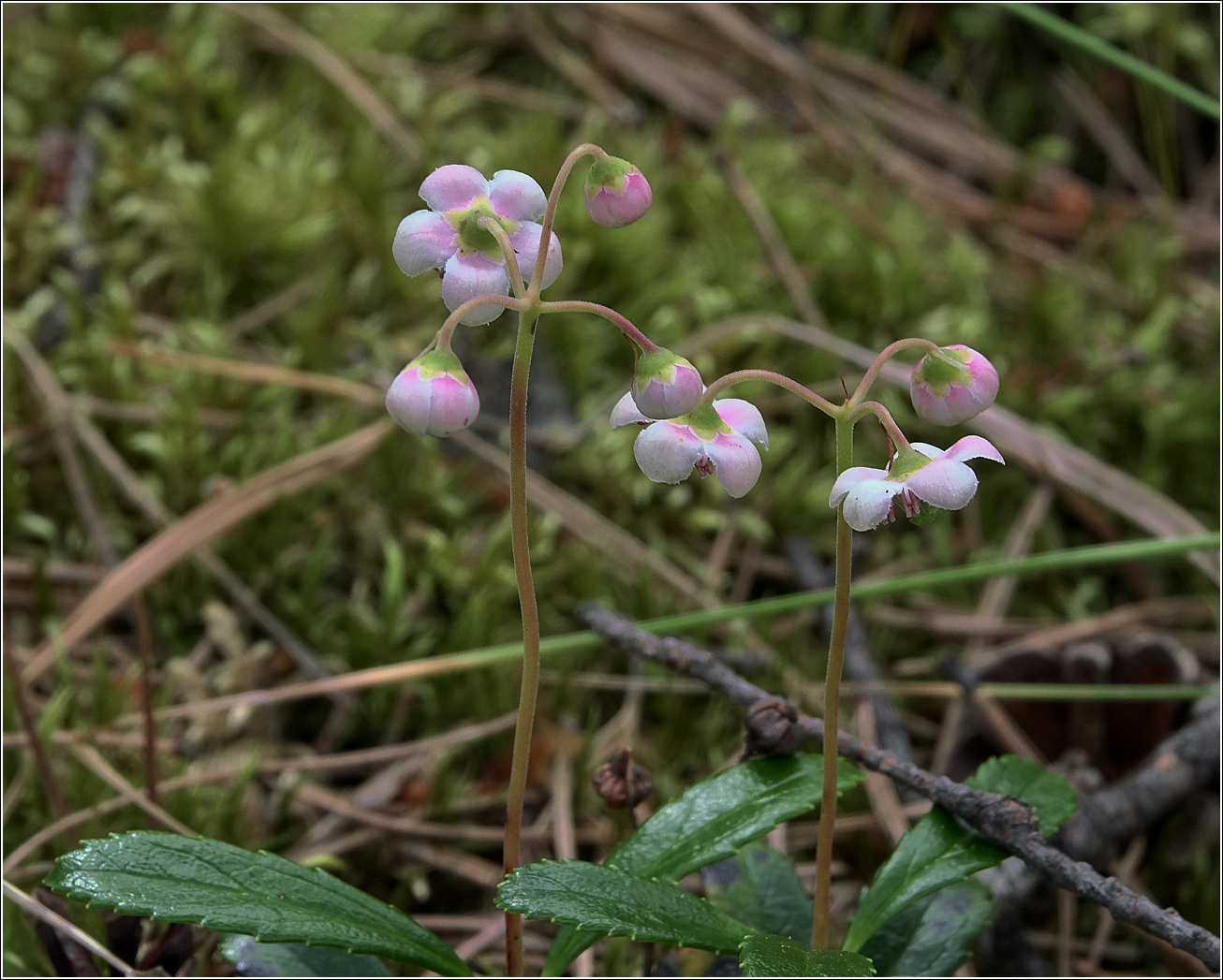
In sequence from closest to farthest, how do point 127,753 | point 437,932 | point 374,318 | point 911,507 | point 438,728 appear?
point 911,507 → point 437,932 → point 127,753 → point 438,728 → point 374,318

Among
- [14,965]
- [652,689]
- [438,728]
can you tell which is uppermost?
[652,689]

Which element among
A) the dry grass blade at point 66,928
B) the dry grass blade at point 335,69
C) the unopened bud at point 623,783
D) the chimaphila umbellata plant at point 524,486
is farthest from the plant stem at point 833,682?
the dry grass blade at point 335,69

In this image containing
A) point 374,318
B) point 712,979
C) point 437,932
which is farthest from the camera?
point 374,318

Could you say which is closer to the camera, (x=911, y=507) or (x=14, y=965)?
(x=911, y=507)

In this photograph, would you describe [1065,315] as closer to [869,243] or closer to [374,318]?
[869,243]

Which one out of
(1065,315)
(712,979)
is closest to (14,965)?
(712,979)

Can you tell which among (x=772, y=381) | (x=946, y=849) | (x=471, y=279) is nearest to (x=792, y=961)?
(x=946, y=849)

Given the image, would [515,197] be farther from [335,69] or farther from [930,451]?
[335,69]

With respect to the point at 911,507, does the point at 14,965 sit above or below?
below
